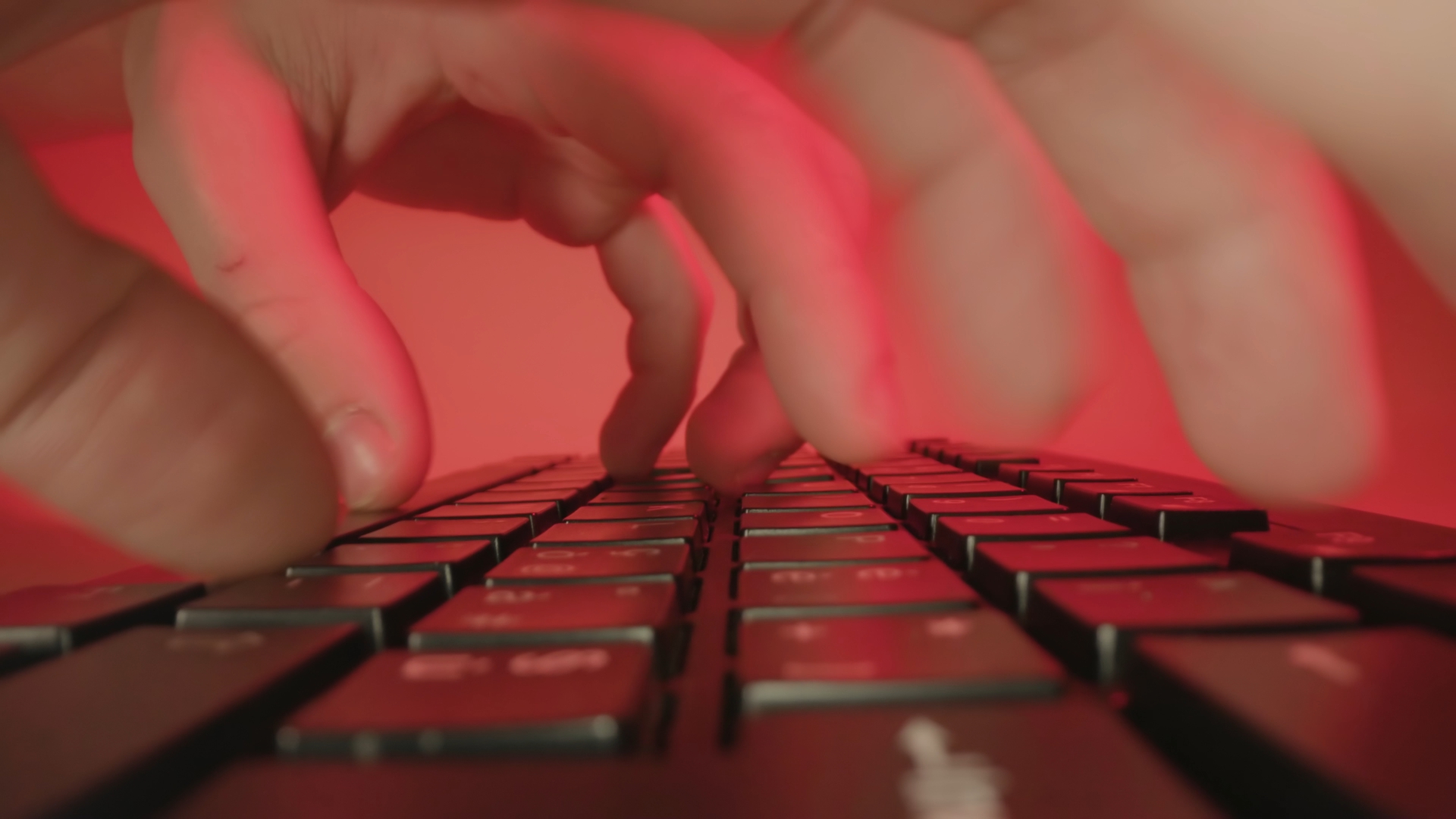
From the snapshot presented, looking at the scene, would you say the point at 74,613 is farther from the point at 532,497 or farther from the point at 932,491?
the point at 932,491

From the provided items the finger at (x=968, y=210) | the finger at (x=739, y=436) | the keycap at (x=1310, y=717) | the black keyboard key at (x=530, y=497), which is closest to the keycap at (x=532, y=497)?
the black keyboard key at (x=530, y=497)

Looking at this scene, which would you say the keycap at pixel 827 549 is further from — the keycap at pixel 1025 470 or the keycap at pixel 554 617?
the keycap at pixel 1025 470

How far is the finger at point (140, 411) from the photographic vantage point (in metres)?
0.33

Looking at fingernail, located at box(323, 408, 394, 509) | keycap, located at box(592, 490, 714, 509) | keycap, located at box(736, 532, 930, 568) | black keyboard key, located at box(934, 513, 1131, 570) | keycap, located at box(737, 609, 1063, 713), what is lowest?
keycap, located at box(592, 490, 714, 509)

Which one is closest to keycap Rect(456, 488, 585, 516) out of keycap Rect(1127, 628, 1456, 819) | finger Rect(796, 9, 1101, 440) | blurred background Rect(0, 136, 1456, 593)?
finger Rect(796, 9, 1101, 440)

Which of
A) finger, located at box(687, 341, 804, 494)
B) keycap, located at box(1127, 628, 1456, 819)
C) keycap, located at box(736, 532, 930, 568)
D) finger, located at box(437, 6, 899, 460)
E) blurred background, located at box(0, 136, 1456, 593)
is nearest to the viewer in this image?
keycap, located at box(1127, 628, 1456, 819)

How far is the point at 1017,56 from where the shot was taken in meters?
0.45

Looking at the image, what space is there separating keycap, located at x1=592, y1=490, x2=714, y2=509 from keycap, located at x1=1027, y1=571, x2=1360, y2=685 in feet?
1.23

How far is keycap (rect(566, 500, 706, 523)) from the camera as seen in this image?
51 centimetres

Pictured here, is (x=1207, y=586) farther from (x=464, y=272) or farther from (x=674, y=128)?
(x=464, y=272)

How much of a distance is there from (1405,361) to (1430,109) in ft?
3.20

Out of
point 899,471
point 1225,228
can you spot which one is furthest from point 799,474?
point 1225,228

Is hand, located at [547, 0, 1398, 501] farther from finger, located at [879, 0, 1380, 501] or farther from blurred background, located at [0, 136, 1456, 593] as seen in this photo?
blurred background, located at [0, 136, 1456, 593]

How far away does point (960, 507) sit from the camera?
19.1 inches
